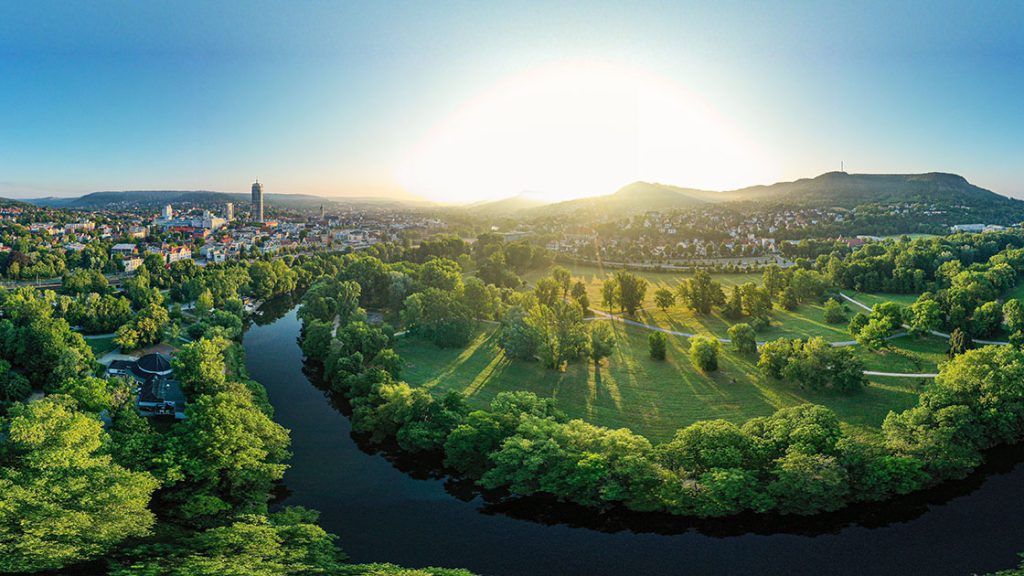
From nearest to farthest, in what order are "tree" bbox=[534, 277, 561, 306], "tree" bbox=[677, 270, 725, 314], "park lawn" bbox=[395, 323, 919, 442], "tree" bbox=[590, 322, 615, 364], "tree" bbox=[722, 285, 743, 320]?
"park lawn" bbox=[395, 323, 919, 442] < "tree" bbox=[590, 322, 615, 364] < "tree" bbox=[722, 285, 743, 320] < "tree" bbox=[677, 270, 725, 314] < "tree" bbox=[534, 277, 561, 306]

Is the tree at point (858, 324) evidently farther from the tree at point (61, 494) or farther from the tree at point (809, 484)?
the tree at point (61, 494)

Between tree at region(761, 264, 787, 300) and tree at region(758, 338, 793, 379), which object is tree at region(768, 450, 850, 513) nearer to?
tree at region(758, 338, 793, 379)

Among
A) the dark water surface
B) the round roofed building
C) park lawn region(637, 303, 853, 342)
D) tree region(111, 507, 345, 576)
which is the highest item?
park lawn region(637, 303, 853, 342)

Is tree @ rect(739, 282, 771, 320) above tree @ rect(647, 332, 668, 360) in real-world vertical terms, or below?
above

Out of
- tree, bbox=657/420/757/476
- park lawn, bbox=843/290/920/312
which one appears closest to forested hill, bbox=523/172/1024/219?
park lawn, bbox=843/290/920/312

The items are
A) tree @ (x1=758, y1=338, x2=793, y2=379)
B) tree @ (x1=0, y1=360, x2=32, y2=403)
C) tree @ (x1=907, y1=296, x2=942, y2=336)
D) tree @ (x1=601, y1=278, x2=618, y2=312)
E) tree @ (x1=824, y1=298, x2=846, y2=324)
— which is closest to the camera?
tree @ (x1=0, y1=360, x2=32, y2=403)

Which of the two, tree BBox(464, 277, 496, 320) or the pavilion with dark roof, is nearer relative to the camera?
the pavilion with dark roof

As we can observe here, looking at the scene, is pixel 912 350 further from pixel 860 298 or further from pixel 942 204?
pixel 942 204
